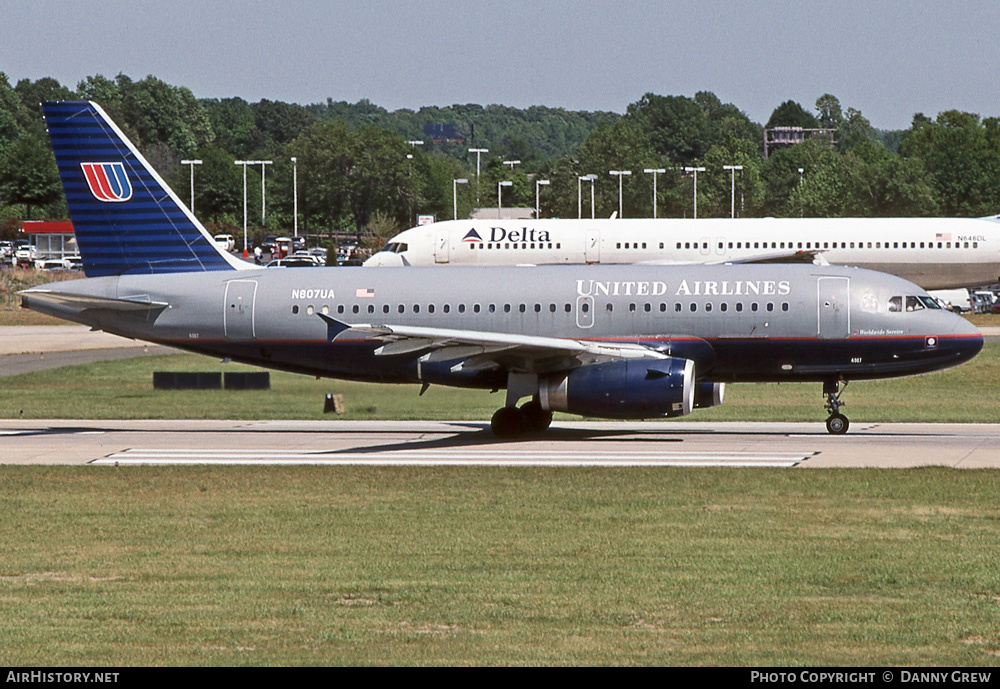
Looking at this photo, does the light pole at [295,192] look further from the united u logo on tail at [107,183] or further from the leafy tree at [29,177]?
the united u logo on tail at [107,183]

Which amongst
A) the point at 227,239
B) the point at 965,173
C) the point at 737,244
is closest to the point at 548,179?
the point at 227,239

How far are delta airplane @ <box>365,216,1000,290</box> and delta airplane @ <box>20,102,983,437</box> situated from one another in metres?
32.8

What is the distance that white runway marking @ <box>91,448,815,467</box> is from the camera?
2683cm

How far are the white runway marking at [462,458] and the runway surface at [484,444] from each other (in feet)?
0.07

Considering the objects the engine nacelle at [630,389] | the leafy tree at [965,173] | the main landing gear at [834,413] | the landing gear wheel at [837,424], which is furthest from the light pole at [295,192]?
the engine nacelle at [630,389]

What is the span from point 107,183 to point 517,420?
1166 centimetres

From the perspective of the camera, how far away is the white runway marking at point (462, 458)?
26.8 metres

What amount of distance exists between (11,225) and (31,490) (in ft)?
509

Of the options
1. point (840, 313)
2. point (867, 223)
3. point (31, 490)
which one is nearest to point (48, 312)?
point (31, 490)

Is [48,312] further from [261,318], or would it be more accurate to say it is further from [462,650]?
[462,650]

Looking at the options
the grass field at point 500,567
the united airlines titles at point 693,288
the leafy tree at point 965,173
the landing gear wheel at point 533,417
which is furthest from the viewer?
the leafy tree at point 965,173

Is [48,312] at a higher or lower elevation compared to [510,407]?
higher

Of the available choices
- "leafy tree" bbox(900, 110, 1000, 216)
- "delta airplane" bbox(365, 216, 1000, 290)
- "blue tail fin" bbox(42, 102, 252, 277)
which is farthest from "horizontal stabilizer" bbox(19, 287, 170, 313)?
"leafy tree" bbox(900, 110, 1000, 216)

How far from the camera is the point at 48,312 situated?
33406 mm
